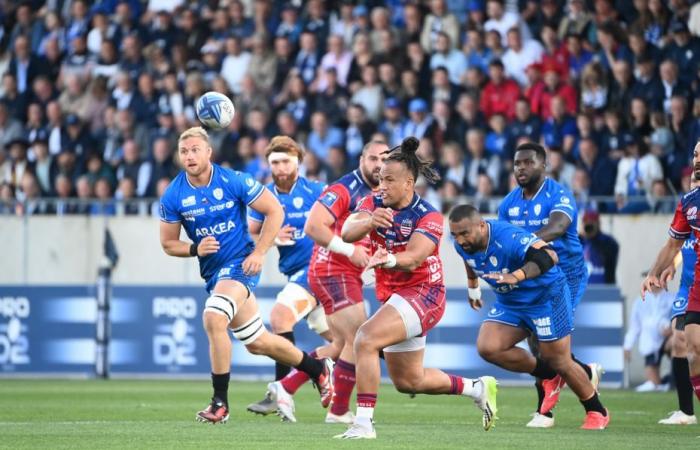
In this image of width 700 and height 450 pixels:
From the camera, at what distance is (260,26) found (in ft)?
83.7

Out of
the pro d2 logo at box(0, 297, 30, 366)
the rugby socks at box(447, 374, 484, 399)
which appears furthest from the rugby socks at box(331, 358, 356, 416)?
the pro d2 logo at box(0, 297, 30, 366)

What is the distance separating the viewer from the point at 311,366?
44.4 ft

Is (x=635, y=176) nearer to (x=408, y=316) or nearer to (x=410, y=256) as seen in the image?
(x=408, y=316)

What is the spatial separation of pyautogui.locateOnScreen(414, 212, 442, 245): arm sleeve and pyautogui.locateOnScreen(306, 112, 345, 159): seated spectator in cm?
1188

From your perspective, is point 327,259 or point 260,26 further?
point 260,26

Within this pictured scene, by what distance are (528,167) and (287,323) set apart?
3153 millimetres

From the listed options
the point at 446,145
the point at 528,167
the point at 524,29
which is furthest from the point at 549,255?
the point at 524,29

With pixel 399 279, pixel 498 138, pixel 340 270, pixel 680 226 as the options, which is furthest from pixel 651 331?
pixel 399 279

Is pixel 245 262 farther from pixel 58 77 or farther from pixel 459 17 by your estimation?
pixel 58 77

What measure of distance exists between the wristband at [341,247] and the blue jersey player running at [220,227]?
943mm

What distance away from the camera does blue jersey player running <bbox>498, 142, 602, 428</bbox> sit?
1295cm

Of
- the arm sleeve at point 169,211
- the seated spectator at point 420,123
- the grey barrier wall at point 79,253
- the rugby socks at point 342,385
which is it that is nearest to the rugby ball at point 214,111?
the arm sleeve at point 169,211

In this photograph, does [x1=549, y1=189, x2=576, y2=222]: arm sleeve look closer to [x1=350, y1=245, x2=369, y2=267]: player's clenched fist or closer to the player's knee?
[x1=350, y1=245, x2=369, y2=267]: player's clenched fist

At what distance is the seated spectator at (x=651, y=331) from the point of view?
19.1m
